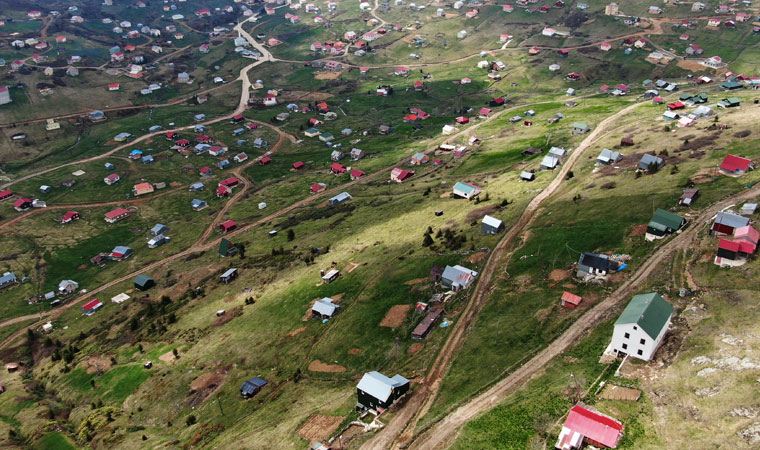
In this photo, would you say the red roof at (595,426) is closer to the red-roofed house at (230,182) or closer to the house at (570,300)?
the house at (570,300)

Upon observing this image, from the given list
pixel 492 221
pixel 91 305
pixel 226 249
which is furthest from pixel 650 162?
pixel 91 305

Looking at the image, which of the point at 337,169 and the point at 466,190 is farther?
the point at 337,169

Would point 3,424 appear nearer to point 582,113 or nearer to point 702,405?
point 702,405

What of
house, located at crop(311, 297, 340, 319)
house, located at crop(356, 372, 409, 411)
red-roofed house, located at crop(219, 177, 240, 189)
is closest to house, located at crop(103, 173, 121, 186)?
red-roofed house, located at crop(219, 177, 240, 189)

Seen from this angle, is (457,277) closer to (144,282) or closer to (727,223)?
(727,223)

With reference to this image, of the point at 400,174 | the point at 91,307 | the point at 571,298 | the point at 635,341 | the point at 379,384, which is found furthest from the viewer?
the point at 400,174

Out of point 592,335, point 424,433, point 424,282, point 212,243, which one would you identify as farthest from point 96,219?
point 592,335

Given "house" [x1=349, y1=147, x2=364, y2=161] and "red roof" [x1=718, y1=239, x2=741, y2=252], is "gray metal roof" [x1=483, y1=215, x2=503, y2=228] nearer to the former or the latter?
"red roof" [x1=718, y1=239, x2=741, y2=252]
